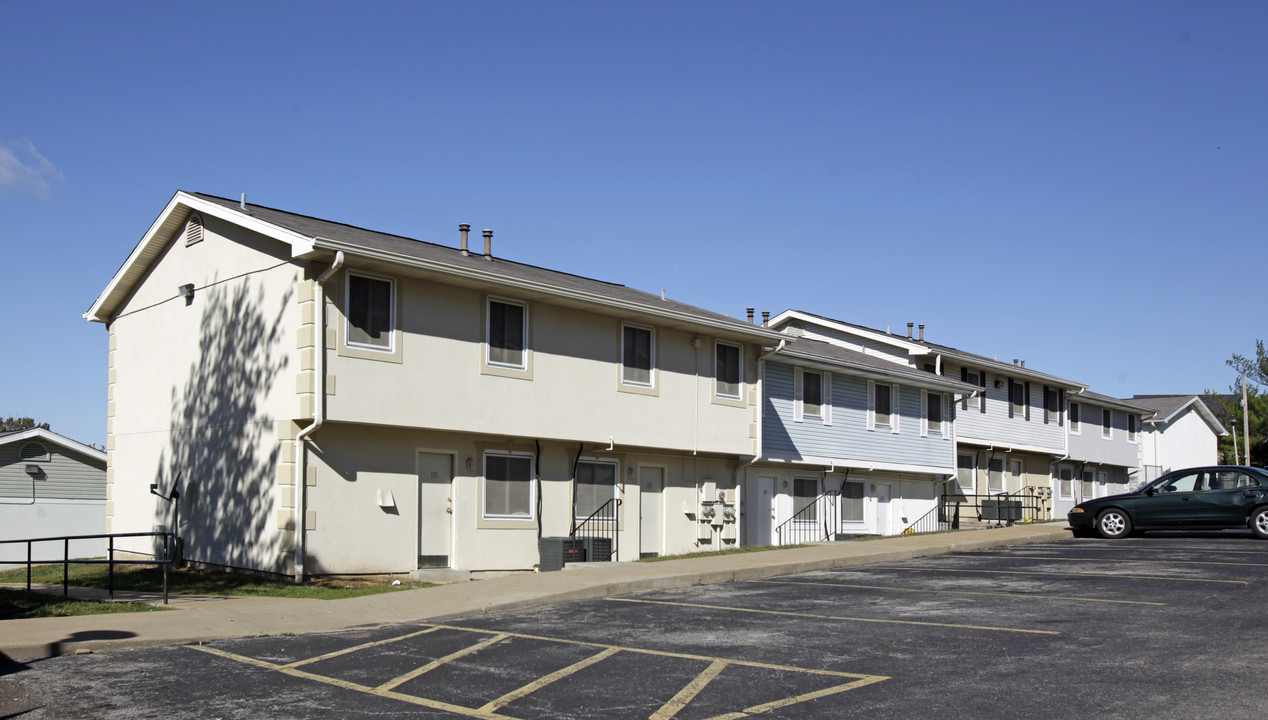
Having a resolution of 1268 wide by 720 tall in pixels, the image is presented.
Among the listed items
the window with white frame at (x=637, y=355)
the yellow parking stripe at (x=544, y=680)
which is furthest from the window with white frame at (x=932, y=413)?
the yellow parking stripe at (x=544, y=680)

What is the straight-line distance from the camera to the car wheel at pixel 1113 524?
23.3 meters

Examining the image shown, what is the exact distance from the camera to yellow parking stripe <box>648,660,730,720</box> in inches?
307

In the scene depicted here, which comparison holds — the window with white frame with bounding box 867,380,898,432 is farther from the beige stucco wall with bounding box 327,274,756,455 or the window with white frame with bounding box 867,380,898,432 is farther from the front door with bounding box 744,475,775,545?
the beige stucco wall with bounding box 327,274,756,455

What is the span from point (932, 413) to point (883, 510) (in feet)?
12.0

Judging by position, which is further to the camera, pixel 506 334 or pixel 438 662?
pixel 506 334

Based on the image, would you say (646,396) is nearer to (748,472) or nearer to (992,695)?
(748,472)

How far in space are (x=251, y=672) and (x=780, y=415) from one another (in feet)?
63.8

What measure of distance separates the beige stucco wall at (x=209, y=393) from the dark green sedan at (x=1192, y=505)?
17192mm

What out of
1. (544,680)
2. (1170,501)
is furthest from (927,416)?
(544,680)

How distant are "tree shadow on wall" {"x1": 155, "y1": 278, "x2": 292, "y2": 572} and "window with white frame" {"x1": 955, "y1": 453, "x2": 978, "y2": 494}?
24164 mm

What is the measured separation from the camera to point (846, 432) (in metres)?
29.8

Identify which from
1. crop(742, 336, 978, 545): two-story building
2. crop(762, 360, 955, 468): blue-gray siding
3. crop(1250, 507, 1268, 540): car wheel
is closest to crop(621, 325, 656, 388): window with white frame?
crop(742, 336, 978, 545): two-story building

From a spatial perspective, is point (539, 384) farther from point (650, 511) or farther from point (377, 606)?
point (377, 606)

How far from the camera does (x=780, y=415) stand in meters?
27.7
